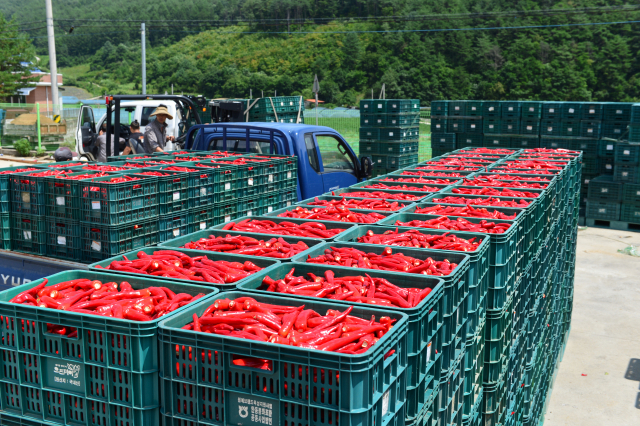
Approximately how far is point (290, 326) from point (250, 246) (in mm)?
1805

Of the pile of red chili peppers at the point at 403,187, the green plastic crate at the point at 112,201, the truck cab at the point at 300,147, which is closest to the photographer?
the green plastic crate at the point at 112,201

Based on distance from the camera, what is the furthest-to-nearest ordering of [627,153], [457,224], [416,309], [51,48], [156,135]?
[51,48], [627,153], [156,135], [457,224], [416,309]

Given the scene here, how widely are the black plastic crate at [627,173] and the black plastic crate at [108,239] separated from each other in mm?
13647

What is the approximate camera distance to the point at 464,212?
577 cm

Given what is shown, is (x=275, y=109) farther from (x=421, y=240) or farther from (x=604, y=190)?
(x=421, y=240)

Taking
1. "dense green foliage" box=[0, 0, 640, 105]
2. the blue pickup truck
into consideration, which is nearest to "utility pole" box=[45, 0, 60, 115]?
the blue pickup truck

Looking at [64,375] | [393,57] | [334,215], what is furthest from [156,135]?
[393,57]

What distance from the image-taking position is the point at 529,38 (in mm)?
66312

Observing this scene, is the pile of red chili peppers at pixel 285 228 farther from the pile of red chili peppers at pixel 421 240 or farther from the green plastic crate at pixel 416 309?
Answer: the green plastic crate at pixel 416 309

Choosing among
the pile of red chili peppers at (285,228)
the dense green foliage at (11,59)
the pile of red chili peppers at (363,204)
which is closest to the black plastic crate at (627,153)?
the pile of red chili peppers at (363,204)

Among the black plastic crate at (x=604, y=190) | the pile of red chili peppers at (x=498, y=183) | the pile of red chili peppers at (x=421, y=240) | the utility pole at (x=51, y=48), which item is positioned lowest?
the black plastic crate at (x=604, y=190)

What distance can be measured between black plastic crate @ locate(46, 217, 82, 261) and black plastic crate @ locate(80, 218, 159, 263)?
92 millimetres

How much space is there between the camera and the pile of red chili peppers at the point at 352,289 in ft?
10.5

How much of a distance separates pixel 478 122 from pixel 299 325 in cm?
1650
